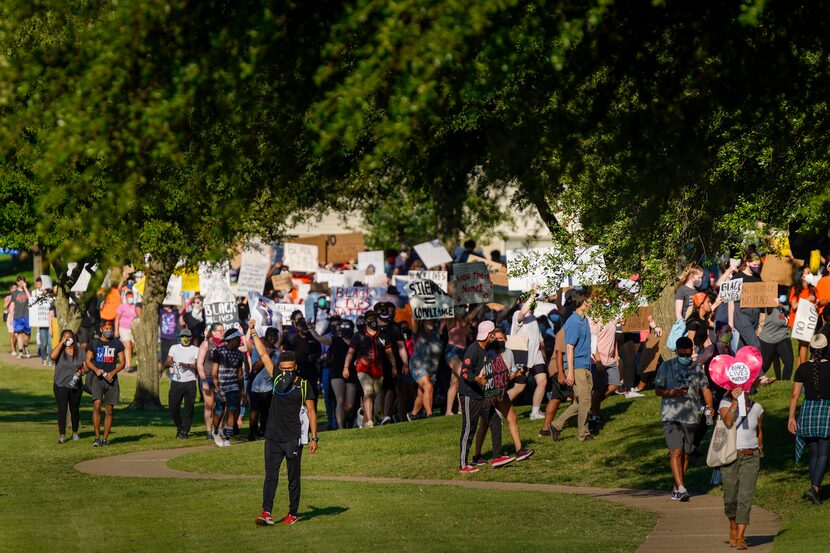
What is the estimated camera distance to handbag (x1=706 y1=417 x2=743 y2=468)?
12375 mm

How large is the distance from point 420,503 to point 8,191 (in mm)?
11551

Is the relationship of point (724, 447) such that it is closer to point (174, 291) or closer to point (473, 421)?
point (473, 421)

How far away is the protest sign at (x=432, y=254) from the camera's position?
2795 cm

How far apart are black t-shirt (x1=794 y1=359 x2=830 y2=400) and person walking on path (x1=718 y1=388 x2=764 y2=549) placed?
218cm

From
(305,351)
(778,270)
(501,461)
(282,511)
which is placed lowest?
(282,511)

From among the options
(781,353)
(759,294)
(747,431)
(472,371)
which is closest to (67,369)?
(472,371)

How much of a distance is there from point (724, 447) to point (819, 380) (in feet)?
8.36

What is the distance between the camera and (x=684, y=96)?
31.9 ft

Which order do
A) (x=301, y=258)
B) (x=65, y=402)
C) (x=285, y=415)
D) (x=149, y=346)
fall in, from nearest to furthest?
(x=285, y=415), (x=65, y=402), (x=149, y=346), (x=301, y=258)

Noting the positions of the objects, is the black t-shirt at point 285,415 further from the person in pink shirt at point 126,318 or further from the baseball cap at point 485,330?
the person in pink shirt at point 126,318

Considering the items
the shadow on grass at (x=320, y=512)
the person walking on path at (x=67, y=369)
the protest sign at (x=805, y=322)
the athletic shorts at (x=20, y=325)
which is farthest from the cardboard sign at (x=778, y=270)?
the athletic shorts at (x=20, y=325)

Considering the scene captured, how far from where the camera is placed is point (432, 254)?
92.3 feet

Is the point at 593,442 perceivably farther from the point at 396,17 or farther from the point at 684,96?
the point at 396,17

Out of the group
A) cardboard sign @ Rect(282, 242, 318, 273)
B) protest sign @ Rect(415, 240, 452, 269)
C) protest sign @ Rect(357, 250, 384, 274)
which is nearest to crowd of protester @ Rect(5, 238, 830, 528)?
protest sign @ Rect(415, 240, 452, 269)
